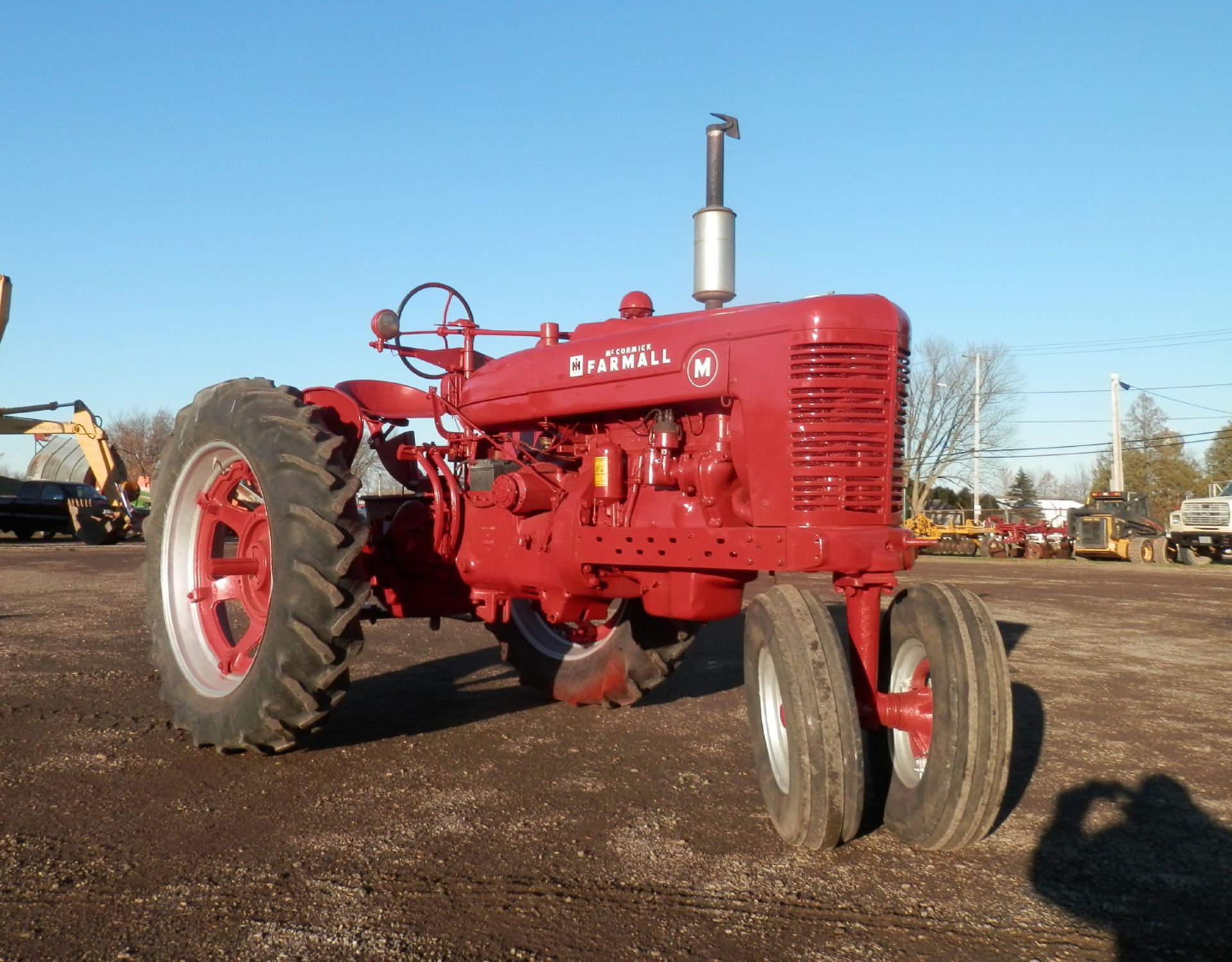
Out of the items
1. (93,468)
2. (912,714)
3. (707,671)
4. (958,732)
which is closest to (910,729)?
(912,714)

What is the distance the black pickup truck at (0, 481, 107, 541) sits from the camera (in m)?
25.0

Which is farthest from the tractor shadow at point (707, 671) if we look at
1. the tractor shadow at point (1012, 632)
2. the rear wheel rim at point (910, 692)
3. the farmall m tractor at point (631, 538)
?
the tractor shadow at point (1012, 632)

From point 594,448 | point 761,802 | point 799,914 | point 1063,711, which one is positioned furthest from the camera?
point 1063,711

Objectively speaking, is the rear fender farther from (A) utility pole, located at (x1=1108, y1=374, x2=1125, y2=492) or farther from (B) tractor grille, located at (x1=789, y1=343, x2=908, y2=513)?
(A) utility pole, located at (x1=1108, y1=374, x2=1125, y2=492)

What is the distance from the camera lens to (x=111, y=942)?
2.66 m

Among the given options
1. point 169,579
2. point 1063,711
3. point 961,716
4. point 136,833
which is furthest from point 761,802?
point 169,579

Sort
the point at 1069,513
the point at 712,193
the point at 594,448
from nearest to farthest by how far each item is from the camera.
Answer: the point at 594,448 < the point at 712,193 < the point at 1069,513

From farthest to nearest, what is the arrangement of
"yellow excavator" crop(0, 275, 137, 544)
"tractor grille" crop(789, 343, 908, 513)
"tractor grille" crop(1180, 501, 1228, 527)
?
1. "tractor grille" crop(1180, 501, 1228, 527)
2. "yellow excavator" crop(0, 275, 137, 544)
3. "tractor grille" crop(789, 343, 908, 513)

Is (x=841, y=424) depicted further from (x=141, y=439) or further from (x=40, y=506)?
(x=141, y=439)

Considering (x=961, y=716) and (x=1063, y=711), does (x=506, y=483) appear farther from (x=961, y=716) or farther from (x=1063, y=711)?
(x=1063, y=711)

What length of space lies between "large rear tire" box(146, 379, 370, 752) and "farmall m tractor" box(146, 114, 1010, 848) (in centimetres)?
1

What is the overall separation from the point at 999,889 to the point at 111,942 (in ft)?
8.07

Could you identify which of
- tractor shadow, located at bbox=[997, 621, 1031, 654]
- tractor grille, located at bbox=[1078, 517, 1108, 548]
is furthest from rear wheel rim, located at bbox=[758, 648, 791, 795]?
tractor grille, located at bbox=[1078, 517, 1108, 548]

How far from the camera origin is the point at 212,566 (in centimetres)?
521
